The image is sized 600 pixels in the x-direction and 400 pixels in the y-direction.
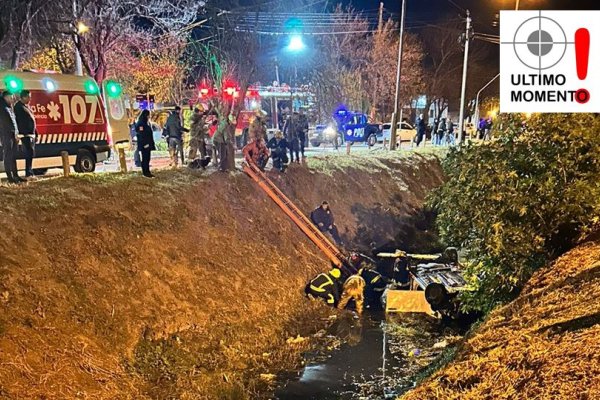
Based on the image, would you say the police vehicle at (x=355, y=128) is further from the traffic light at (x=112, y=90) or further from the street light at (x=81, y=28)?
the street light at (x=81, y=28)

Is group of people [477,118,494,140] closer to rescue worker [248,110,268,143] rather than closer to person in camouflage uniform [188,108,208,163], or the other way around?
rescue worker [248,110,268,143]

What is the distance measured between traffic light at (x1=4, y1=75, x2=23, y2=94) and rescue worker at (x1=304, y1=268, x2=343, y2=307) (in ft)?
26.6

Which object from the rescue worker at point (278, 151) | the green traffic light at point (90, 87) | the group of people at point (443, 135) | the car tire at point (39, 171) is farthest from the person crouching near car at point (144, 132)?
the group of people at point (443, 135)

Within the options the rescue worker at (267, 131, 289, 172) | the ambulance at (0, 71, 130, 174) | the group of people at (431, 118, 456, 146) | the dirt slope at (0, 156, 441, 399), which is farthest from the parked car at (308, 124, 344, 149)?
the ambulance at (0, 71, 130, 174)

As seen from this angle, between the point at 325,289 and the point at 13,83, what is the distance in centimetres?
857

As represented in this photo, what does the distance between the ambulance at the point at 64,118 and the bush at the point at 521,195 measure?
937cm

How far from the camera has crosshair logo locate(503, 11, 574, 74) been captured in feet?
35.1

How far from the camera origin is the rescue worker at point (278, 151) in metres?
17.4

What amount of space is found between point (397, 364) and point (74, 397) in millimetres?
5548

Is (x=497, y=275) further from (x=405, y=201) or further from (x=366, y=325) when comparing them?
(x=405, y=201)

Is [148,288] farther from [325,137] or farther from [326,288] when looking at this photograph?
[325,137]

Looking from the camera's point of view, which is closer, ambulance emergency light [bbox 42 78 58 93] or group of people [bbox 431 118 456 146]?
ambulance emergency light [bbox 42 78 58 93]

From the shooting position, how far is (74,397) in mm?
7512

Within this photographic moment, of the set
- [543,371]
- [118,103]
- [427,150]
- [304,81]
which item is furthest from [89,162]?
[304,81]
